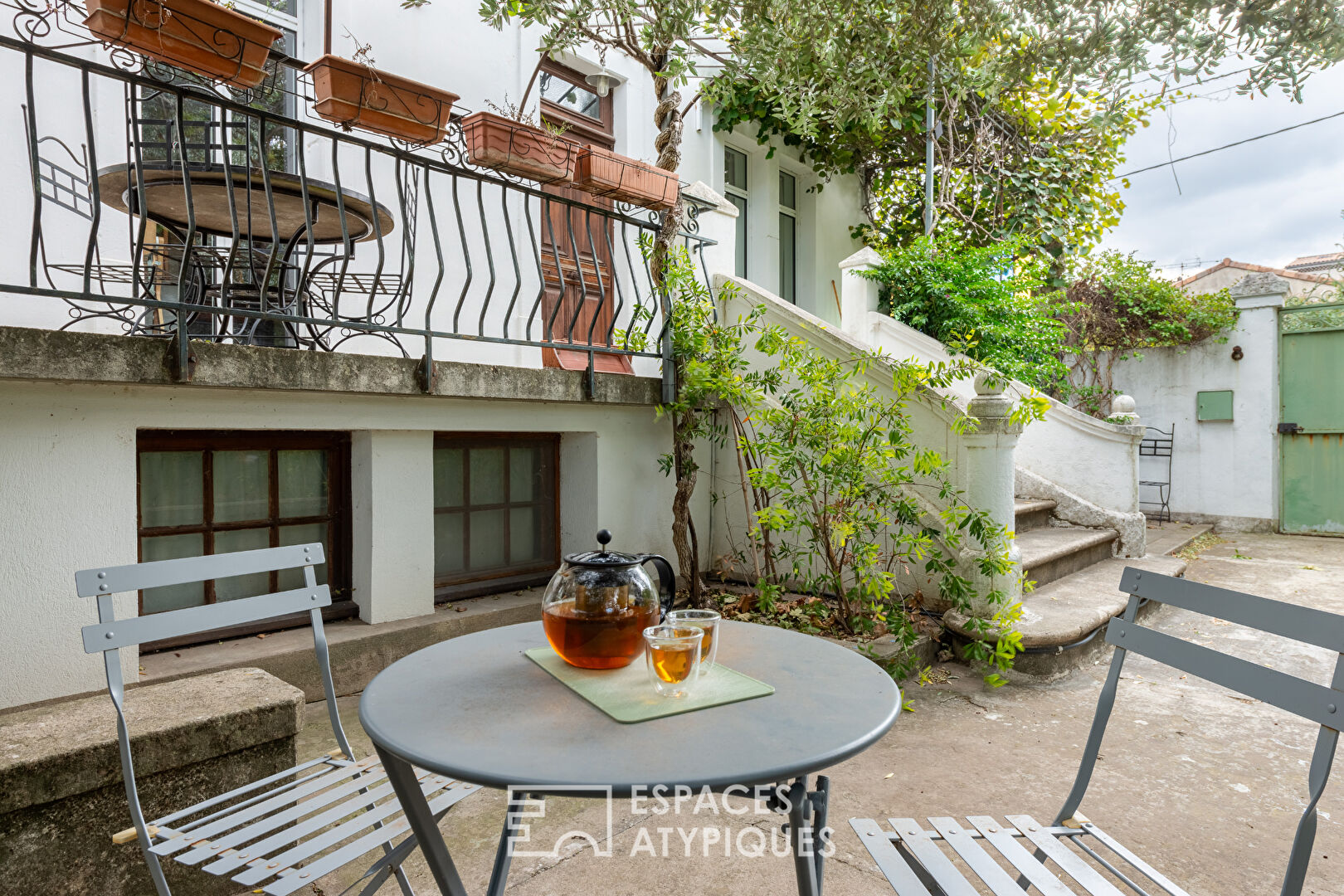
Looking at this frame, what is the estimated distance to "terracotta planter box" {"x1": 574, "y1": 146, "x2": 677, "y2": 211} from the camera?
133 inches

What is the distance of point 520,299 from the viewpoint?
4.57 meters

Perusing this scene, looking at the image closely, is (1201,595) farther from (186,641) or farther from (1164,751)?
(186,641)

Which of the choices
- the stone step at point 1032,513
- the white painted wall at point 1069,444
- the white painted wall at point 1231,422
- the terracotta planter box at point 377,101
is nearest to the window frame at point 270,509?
the terracotta planter box at point 377,101

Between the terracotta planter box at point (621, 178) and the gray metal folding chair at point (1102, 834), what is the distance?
8.80ft

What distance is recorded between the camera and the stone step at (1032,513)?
4918 mm

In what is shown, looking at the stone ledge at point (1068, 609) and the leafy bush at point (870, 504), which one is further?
the stone ledge at point (1068, 609)

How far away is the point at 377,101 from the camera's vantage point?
274cm

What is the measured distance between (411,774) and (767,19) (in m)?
2.78

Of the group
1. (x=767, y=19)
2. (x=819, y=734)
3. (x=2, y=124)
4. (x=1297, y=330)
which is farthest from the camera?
(x=1297, y=330)

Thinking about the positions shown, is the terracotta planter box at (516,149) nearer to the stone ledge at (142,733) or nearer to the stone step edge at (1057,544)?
the stone ledge at (142,733)

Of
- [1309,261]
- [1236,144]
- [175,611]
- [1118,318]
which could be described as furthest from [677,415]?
[1309,261]

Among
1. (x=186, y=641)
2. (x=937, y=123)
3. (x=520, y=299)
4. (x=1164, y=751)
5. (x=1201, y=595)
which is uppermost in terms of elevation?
(x=937, y=123)

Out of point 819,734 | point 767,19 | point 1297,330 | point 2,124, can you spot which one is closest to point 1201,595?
point 819,734

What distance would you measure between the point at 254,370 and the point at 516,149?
1.40 metres
